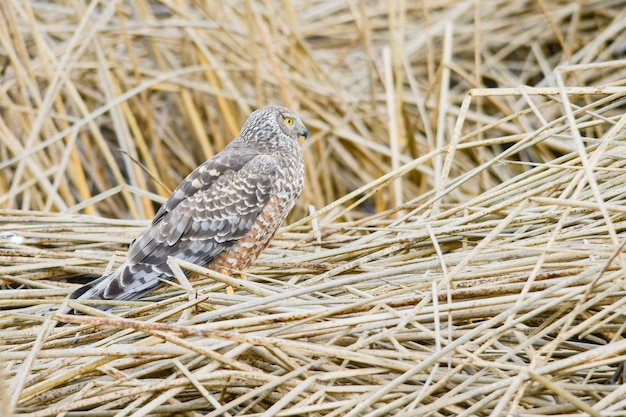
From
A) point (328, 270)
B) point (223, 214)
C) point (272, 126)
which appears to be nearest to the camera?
point (328, 270)

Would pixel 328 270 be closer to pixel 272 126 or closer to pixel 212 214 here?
pixel 212 214

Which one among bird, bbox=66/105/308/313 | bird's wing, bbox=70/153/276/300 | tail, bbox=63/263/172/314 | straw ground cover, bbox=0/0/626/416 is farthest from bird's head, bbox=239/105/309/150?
tail, bbox=63/263/172/314

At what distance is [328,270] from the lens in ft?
13.3

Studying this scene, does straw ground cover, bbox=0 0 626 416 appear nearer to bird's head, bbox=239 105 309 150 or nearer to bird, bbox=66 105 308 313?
bird, bbox=66 105 308 313

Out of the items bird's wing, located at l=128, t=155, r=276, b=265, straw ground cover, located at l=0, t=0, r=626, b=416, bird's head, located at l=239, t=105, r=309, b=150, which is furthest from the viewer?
bird's head, located at l=239, t=105, r=309, b=150

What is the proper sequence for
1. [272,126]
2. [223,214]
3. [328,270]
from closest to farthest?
[328,270], [223,214], [272,126]

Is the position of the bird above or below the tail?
above

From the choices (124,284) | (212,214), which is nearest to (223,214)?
(212,214)

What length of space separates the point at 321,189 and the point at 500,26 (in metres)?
2.73

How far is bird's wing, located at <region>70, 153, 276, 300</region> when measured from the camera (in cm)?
443

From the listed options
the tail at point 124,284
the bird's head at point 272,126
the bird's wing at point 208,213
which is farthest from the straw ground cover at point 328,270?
the bird's head at point 272,126

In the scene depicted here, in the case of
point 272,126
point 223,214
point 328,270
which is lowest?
point 328,270

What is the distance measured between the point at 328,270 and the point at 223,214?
0.88 meters

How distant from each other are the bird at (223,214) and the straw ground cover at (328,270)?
167 mm
